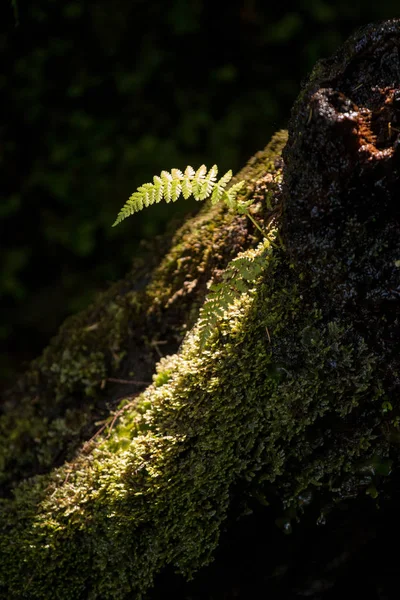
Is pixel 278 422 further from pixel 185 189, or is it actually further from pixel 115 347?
pixel 115 347

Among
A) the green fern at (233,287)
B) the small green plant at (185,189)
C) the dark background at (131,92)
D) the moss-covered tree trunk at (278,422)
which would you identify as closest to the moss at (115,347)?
the moss-covered tree trunk at (278,422)

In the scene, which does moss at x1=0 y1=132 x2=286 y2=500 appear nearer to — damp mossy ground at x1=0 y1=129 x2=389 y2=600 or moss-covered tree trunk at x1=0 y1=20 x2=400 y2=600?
moss-covered tree trunk at x1=0 y1=20 x2=400 y2=600

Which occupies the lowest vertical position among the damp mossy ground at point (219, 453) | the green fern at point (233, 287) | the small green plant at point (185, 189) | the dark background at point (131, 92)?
the damp mossy ground at point (219, 453)

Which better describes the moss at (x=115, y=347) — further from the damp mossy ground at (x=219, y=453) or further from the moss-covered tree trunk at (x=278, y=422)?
the damp mossy ground at (x=219, y=453)

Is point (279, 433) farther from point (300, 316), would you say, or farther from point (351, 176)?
point (351, 176)

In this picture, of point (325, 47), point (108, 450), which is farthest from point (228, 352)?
point (325, 47)

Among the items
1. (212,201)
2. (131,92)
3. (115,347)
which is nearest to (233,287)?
(212,201)
